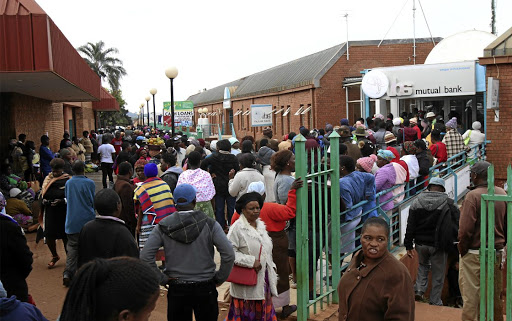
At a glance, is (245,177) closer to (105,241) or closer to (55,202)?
(55,202)

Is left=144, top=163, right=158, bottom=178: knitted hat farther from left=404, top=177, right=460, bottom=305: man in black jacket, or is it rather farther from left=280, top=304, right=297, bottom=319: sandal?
left=404, top=177, right=460, bottom=305: man in black jacket

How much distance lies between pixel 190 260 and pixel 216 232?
0.32 meters

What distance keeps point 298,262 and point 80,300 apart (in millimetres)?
3598

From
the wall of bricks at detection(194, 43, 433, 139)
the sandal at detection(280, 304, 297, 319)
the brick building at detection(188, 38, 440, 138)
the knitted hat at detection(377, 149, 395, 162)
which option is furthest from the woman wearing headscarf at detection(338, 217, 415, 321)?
the wall of bricks at detection(194, 43, 433, 139)

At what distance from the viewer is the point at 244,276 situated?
5176mm

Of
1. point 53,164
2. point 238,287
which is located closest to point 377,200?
point 238,287

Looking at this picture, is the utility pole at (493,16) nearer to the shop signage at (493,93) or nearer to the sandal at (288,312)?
the shop signage at (493,93)

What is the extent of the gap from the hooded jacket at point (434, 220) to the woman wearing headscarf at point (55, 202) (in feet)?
16.5

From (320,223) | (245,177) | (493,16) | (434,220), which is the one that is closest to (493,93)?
(434,220)

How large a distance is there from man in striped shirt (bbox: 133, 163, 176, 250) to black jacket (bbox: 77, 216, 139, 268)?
201 cm

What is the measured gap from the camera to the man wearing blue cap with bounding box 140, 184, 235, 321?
4637 mm

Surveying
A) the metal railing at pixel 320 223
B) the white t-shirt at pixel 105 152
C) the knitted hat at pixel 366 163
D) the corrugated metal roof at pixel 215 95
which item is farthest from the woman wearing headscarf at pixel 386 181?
the corrugated metal roof at pixel 215 95

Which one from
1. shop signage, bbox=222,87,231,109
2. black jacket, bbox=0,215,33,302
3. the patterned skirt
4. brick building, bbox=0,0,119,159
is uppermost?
shop signage, bbox=222,87,231,109

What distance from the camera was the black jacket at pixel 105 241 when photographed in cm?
505
